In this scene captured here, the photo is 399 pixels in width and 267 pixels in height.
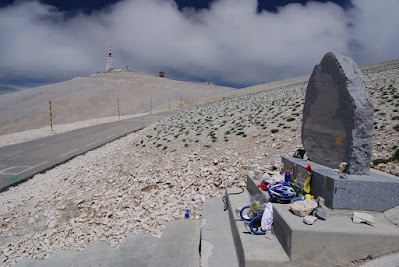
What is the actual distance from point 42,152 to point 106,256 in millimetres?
12799

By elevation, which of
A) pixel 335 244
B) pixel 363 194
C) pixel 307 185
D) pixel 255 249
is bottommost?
pixel 255 249

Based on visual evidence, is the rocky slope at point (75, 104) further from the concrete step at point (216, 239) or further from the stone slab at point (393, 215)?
the stone slab at point (393, 215)

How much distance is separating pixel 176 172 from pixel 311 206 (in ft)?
18.7

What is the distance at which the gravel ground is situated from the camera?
7.27m

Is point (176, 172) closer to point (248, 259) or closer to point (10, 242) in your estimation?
point (10, 242)

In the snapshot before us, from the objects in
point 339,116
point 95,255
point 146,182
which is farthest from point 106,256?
point 339,116

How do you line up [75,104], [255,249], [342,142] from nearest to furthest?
1. [255,249]
2. [342,142]
3. [75,104]

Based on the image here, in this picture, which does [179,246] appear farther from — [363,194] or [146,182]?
[146,182]

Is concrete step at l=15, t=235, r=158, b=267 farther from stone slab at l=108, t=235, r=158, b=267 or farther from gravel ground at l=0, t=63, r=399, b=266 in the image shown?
gravel ground at l=0, t=63, r=399, b=266

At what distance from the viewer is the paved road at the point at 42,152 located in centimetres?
1267

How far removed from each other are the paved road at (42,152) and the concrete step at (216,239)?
27.1ft

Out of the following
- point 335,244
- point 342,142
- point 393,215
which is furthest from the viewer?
point 342,142

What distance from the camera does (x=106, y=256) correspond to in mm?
6098

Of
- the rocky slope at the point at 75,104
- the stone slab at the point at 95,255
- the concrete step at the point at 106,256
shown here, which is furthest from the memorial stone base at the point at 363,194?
the rocky slope at the point at 75,104
